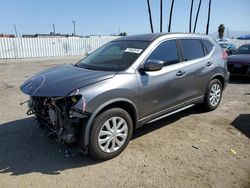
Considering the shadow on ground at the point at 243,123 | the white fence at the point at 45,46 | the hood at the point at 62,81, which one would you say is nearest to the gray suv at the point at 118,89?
the hood at the point at 62,81

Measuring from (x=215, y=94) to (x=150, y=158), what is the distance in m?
2.81

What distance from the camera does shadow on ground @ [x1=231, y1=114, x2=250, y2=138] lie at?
15.6 feet

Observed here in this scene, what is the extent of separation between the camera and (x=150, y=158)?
3.79 meters

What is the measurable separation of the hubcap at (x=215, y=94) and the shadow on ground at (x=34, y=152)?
1327 millimetres

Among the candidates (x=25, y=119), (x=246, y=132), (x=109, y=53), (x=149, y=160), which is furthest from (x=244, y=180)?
(x=25, y=119)

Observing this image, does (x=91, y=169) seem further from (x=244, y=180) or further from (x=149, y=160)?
(x=244, y=180)

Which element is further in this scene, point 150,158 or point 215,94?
point 215,94

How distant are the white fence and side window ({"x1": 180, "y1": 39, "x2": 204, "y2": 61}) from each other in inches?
811

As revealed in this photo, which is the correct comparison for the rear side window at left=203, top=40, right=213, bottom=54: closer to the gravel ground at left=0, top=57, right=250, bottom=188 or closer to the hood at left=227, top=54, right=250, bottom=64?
the gravel ground at left=0, top=57, right=250, bottom=188

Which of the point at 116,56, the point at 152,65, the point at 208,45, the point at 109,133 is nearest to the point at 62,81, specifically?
the point at 109,133

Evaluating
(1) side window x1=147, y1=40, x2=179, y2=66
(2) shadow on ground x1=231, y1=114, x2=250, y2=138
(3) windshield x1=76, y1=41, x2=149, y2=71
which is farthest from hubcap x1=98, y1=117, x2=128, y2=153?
(2) shadow on ground x1=231, y1=114, x2=250, y2=138

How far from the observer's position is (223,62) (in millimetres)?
5961

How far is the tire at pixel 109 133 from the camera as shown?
11.6 feet

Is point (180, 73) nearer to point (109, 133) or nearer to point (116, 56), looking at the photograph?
point (116, 56)
